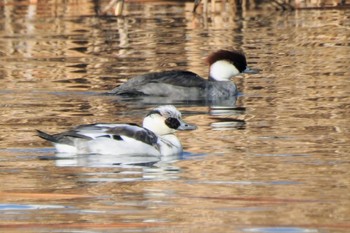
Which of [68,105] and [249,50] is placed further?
[249,50]

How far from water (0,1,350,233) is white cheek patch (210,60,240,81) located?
374mm

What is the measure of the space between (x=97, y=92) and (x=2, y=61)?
4.03 metres

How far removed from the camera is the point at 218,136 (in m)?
12.1

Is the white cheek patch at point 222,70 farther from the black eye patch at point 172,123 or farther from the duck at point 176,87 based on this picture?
the black eye patch at point 172,123

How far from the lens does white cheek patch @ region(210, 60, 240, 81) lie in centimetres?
1628

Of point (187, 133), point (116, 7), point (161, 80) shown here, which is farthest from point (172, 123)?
point (116, 7)

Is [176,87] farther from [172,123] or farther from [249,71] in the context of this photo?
[172,123]

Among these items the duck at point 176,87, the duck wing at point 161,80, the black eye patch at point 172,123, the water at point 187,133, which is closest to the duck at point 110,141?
the water at point 187,133

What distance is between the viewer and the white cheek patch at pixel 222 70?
16.3m

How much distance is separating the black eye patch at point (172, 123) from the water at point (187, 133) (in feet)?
0.79

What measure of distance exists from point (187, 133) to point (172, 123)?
1.17m

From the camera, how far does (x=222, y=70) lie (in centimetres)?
1636

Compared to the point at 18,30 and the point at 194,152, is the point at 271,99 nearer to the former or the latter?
the point at 194,152

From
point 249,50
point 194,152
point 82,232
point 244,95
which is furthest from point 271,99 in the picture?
point 82,232
